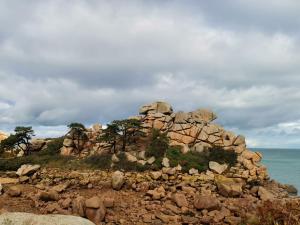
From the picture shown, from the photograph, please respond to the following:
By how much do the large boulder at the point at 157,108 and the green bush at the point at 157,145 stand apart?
253 inches

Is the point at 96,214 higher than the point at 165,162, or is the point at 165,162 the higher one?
the point at 165,162

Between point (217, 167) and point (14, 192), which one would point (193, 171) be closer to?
point (217, 167)

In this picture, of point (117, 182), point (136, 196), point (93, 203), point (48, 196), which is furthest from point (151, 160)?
point (93, 203)

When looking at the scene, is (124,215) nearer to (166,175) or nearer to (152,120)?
(166,175)

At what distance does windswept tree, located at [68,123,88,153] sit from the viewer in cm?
4412

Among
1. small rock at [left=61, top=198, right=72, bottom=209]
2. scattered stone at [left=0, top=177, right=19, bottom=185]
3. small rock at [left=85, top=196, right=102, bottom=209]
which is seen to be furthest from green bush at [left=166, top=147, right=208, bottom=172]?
small rock at [left=85, top=196, right=102, bottom=209]

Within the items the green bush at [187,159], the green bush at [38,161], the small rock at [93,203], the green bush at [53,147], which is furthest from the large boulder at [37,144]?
the small rock at [93,203]

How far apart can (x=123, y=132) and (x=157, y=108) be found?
7.80 meters

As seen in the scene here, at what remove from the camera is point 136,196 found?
27969 millimetres

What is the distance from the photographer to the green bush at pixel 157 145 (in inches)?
1527

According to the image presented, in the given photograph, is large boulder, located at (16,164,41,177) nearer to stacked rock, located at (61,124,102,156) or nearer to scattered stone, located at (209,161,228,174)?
stacked rock, located at (61,124,102,156)

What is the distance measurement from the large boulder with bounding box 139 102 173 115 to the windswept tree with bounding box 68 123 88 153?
347 inches

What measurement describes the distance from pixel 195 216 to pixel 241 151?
67.6 ft

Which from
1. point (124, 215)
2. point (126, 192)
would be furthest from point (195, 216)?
point (126, 192)
